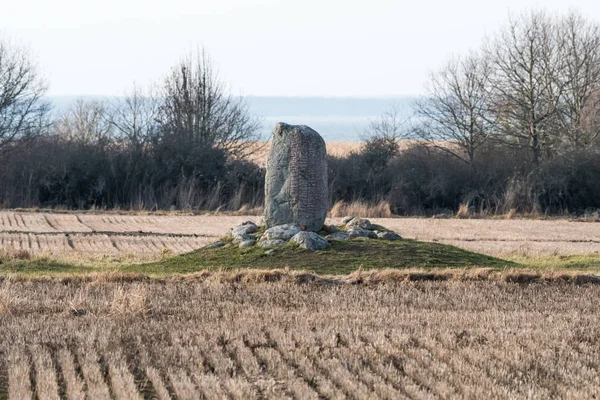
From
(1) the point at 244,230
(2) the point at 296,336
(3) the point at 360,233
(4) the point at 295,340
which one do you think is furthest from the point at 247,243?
(4) the point at 295,340

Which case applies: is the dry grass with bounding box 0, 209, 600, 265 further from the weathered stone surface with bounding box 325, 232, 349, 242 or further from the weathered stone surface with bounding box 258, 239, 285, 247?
the weathered stone surface with bounding box 325, 232, 349, 242

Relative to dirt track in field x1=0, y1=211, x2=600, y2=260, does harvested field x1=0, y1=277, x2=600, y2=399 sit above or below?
A: below

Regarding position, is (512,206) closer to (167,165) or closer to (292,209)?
(167,165)

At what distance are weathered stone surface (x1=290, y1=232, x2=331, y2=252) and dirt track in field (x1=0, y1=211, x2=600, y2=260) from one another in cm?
412

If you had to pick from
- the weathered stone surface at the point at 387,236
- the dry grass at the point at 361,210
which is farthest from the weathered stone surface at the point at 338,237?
the dry grass at the point at 361,210

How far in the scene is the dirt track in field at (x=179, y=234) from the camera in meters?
25.0

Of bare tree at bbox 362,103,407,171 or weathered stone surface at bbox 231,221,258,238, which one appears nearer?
weathered stone surface at bbox 231,221,258,238

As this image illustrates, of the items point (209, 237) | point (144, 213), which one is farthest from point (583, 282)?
point (144, 213)

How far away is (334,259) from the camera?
64.8 feet

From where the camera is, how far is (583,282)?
17.9 m

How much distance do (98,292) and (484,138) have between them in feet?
101

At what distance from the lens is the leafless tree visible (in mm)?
47750

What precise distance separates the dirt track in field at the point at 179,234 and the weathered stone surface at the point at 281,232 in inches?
129

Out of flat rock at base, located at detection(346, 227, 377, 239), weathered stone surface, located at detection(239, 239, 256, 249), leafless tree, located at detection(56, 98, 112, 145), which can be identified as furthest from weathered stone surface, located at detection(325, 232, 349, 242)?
leafless tree, located at detection(56, 98, 112, 145)
